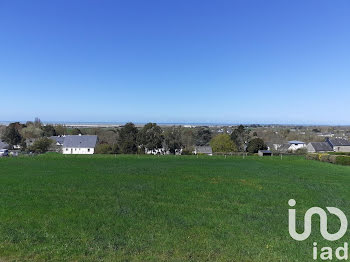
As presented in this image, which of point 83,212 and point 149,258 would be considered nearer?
point 149,258

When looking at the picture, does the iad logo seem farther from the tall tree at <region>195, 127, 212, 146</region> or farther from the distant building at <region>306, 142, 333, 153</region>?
the tall tree at <region>195, 127, 212, 146</region>

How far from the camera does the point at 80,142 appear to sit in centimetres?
8438

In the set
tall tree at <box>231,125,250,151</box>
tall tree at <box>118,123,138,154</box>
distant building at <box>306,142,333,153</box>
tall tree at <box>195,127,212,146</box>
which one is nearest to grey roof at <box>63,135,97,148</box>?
tall tree at <box>118,123,138,154</box>

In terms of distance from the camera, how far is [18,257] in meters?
7.22

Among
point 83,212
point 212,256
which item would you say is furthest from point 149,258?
point 83,212

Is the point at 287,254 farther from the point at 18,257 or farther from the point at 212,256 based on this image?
the point at 18,257

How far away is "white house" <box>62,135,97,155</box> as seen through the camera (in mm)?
83625

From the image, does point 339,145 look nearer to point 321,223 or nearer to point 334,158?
point 334,158

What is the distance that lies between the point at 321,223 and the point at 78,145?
3130 inches

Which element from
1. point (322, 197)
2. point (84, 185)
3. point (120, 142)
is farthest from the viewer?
point (120, 142)

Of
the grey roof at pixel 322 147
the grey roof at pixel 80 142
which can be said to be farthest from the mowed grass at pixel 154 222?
the grey roof at pixel 322 147

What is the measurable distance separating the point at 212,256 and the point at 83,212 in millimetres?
6141

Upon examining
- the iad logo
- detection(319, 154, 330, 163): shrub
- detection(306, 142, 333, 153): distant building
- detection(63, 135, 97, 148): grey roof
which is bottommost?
detection(306, 142, 333, 153): distant building
